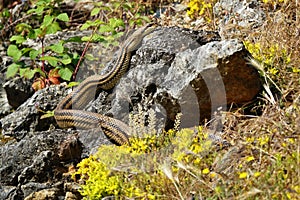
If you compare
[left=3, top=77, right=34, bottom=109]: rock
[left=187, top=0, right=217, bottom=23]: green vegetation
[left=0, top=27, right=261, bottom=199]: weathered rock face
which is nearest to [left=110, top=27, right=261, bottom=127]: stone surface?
[left=0, top=27, right=261, bottom=199]: weathered rock face

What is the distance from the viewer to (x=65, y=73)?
785 centimetres

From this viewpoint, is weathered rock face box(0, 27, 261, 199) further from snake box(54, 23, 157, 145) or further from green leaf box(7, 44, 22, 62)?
green leaf box(7, 44, 22, 62)

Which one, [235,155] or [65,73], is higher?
[235,155]

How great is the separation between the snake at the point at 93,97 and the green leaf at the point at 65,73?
2.59ft

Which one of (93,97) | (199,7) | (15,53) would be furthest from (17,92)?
(199,7)

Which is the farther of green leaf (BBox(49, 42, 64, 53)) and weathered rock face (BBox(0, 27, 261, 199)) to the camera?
green leaf (BBox(49, 42, 64, 53))

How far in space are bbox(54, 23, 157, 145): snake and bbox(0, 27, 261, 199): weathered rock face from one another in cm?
9

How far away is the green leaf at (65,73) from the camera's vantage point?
7.76 metres

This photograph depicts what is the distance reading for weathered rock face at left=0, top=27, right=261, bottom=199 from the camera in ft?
18.1

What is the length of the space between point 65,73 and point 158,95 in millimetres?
2336

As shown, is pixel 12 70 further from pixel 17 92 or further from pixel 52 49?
pixel 52 49

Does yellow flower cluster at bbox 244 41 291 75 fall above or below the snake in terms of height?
above

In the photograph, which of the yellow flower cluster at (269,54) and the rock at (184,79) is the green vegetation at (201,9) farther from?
the yellow flower cluster at (269,54)

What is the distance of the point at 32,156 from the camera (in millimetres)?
6152
